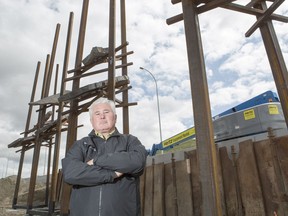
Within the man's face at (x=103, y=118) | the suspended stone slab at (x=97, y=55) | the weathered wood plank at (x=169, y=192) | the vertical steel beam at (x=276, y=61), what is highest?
the suspended stone slab at (x=97, y=55)

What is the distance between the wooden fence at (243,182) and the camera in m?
4.38

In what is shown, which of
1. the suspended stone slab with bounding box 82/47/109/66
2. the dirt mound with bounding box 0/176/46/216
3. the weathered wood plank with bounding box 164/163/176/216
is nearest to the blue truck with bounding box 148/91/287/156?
the weathered wood plank with bounding box 164/163/176/216

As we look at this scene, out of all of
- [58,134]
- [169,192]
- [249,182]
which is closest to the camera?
[249,182]

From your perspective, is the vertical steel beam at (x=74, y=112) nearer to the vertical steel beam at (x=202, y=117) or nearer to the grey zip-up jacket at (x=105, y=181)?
the grey zip-up jacket at (x=105, y=181)

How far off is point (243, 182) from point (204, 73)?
342 centimetres

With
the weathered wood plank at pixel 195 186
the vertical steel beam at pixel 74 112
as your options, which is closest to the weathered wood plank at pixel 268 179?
the weathered wood plank at pixel 195 186

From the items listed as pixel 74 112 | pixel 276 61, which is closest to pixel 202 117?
pixel 276 61

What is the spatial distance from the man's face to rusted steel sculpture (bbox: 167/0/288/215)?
2.99 ft

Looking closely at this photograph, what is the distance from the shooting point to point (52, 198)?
823 centimetres

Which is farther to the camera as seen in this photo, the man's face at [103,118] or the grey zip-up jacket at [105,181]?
the man's face at [103,118]

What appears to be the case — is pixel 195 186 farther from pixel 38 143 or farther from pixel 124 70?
pixel 38 143

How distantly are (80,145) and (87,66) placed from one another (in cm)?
485

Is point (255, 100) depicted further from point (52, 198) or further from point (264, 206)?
point (52, 198)

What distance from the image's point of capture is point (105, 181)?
7.00ft
